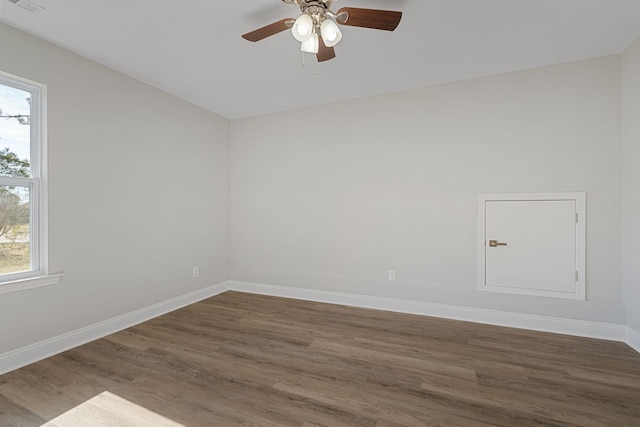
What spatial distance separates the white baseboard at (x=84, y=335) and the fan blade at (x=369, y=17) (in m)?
3.31

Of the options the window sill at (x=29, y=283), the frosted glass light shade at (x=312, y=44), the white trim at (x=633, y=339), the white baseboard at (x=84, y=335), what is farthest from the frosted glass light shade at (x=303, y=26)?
the white trim at (x=633, y=339)

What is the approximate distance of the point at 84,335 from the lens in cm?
251

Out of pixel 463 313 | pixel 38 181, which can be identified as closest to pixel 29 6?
pixel 38 181

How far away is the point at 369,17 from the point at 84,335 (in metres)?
3.49

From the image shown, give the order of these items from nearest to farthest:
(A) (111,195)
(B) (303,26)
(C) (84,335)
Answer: (B) (303,26), (C) (84,335), (A) (111,195)

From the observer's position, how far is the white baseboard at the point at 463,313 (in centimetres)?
258

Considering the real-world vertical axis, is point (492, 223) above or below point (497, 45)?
below

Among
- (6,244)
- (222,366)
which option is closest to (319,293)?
(222,366)

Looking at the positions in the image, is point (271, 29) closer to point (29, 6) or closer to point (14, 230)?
point (29, 6)

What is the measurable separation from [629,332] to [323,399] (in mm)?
2808

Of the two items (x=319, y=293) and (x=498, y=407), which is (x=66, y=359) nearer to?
(x=319, y=293)

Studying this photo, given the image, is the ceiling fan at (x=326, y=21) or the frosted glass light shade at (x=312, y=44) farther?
the frosted glass light shade at (x=312, y=44)

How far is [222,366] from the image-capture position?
2146 millimetres

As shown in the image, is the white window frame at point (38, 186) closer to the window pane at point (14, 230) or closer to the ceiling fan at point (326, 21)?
the window pane at point (14, 230)
